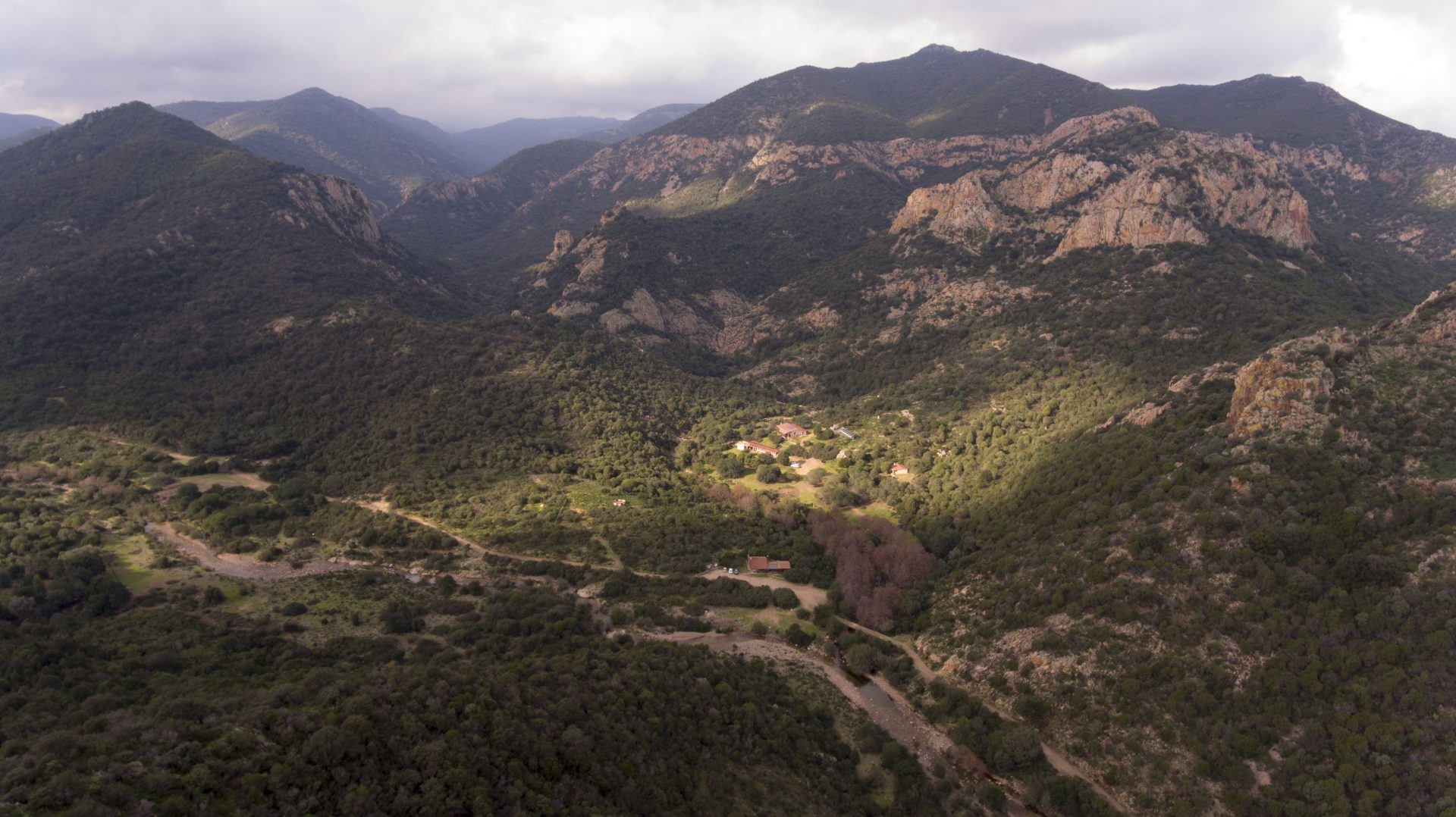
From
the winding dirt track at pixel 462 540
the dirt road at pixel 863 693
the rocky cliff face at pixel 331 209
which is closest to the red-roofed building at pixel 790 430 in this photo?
the winding dirt track at pixel 462 540

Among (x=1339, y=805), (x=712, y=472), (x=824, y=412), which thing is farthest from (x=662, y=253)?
(x=1339, y=805)

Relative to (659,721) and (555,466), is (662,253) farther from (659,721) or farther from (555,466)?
(659,721)

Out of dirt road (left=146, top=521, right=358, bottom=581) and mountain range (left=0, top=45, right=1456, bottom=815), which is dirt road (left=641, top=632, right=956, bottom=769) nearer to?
mountain range (left=0, top=45, right=1456, bottom=815)

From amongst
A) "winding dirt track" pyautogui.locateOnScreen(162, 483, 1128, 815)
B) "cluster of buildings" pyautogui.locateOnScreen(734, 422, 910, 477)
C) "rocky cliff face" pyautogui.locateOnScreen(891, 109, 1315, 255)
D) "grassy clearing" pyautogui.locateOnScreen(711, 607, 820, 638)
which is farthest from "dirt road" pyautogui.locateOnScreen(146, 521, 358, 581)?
"rocky cliff face" pyautogui.locateOnScreen(891, 109, 1315, 255)

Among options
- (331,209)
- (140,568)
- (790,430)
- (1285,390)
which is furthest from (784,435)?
(331,209)

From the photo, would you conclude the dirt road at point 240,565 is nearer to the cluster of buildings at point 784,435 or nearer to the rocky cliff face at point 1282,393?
the cluster of buildings at point 784,435
